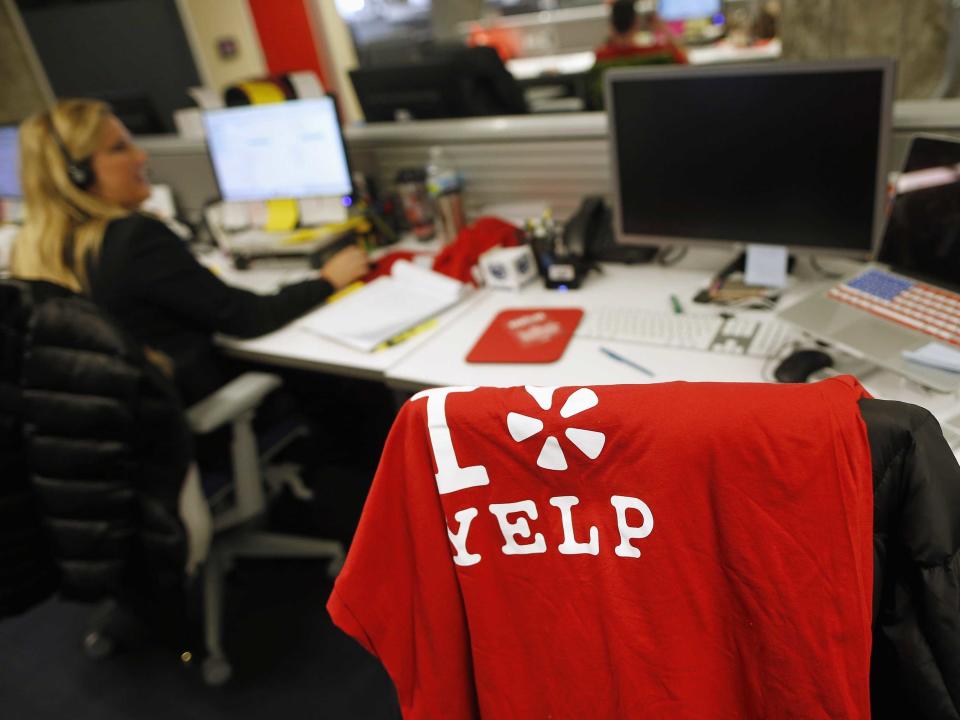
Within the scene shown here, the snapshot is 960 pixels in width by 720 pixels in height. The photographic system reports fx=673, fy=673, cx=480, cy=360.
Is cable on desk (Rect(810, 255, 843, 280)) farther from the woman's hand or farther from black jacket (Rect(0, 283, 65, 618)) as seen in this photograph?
black jacket (Rect(0, 283, 65, 618))

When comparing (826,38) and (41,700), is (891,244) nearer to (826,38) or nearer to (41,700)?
(826,38)

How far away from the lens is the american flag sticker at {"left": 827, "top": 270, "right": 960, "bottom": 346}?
1.03m

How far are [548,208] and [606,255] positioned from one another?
27cm

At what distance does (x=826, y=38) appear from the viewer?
2.08 metres

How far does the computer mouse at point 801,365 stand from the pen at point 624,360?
0.68 ft

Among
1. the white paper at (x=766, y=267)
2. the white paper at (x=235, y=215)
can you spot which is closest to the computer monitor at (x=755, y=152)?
the white paper at (x=766, y=267)

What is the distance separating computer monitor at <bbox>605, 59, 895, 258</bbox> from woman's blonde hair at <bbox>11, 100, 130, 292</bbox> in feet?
3.84

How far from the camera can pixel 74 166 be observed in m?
1.51

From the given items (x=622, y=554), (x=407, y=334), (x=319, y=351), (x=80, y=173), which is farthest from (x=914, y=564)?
(x=80, y=173)

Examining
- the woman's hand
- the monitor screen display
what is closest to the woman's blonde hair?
the woman's hand

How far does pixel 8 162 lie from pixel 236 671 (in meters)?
2.17

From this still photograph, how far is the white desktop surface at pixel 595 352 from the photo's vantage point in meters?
1.19

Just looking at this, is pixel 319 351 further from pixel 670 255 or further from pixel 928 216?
pixel 928 216

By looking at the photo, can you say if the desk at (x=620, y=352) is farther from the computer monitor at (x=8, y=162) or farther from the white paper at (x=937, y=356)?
the computer monitor at (x=8, y=162)
